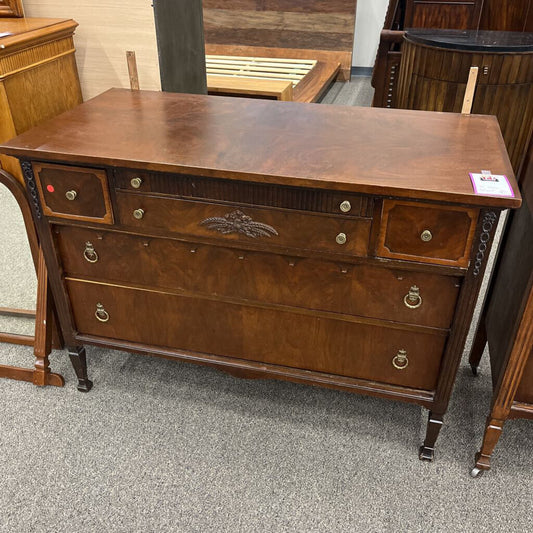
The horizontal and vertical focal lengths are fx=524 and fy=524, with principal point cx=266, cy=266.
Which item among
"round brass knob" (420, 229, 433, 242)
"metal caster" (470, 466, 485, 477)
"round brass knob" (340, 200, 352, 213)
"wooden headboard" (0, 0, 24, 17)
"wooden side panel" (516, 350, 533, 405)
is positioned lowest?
"metal caster" (470, 466, 485, 477)

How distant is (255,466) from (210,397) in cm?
33

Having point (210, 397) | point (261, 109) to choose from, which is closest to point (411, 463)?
point (210, 397)

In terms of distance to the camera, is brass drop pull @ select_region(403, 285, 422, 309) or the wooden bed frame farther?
the wooden bed frame

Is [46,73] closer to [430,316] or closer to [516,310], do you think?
[430,316]

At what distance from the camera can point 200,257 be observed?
148 cm

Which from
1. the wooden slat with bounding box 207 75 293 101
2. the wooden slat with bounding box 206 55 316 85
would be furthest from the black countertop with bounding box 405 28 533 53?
the wooden slat with bounding box 206 55 316 85

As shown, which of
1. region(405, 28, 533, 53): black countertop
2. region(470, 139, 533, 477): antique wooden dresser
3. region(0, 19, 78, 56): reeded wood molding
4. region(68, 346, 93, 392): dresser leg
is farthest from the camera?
region(405, 28, 533, 53): black countertop

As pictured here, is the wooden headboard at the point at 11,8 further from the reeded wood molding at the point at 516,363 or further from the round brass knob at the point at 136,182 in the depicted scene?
the reeded wood molding at the point at 516,363

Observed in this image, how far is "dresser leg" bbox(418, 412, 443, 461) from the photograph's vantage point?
1.56 metres

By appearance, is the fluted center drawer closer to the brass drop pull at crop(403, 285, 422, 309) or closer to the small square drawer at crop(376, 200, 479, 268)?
the small square drawer at crop(376, 200, 479, 268)

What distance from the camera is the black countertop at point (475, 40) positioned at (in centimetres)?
287

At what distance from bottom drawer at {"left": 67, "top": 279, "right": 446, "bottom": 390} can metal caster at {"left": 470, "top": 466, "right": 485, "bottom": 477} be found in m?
0.30

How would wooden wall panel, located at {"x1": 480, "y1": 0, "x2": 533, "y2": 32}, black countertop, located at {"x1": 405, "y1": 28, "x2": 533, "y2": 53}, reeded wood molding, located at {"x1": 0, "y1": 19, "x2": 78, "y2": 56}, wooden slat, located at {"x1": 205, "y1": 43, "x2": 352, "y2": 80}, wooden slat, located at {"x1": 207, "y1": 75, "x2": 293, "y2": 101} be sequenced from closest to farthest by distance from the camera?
reeded wood molding, located at {"x1": 0, "y1": 19, "x2": 78, "y2": 56} → black countertop, located at {"x1": 405, "y1": 28, "x2": 533, "y2": 53} → wooden slat, located at {"x1": 207, "y1": 75, "x2": 293, "y2": 101} → wooden wall panel, located at {"x1": 480, "y1": 0, "x2": 533, "y2": 32} → wooden slat, located at {"x1": 205, "y1": 43, "x2": 352, "y2": 80}

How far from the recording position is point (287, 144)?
143 centimetres
